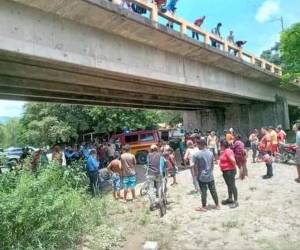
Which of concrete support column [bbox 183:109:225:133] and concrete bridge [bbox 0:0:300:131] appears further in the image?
concrete support column [bbox 183:109:225:133]

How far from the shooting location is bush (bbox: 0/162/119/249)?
8.05 metres

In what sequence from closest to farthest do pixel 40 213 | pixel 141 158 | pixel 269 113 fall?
pixel 40 213 < pixel 141 158 < pixel 269 113

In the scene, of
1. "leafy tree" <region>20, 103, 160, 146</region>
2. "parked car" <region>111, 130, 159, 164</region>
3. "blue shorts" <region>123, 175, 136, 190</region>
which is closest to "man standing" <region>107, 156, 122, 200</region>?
"blue shorts" <region>123, 175, 136, 190</region>

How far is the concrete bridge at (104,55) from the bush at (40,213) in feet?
10.4

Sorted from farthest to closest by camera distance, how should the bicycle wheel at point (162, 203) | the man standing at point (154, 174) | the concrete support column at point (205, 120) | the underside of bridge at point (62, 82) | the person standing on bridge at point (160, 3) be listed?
the concrete support column at point (205, 120) < the person standing on bridge at point (160, 3) < the underside of bridge at point (62, 82) < the man standing at point (154, 174) < the bicycle wheel at point (162, 203)

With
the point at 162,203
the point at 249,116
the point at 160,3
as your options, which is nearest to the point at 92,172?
the point at 162,203

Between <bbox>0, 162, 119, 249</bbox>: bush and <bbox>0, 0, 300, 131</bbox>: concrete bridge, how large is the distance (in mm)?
3181

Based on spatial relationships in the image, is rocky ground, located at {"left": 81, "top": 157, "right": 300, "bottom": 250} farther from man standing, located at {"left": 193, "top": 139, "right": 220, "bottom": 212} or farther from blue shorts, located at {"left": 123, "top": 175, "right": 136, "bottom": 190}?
man standing, located at {"left": 193, "top": 139, "right": 220, "bottom": 212}

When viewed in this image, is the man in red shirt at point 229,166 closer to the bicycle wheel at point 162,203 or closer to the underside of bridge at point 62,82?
the bicycle wheel at point 162,203

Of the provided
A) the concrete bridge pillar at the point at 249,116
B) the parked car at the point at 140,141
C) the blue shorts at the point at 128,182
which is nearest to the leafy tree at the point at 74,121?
the concrete bridge pillar at the point at 249,116

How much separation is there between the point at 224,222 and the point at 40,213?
3968 mm

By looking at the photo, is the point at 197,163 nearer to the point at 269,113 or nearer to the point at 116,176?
the point at 116,176

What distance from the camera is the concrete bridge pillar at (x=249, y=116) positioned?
1395 inches

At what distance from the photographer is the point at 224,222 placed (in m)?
9.86
